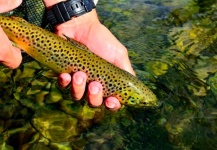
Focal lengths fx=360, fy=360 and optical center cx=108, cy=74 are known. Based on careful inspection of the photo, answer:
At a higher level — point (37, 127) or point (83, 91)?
point (83, 91)

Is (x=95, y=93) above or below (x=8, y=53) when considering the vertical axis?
below

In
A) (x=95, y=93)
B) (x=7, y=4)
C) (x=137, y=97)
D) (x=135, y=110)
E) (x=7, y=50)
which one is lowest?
(x=135, y=110)

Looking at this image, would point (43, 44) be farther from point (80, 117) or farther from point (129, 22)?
point (129, 22)

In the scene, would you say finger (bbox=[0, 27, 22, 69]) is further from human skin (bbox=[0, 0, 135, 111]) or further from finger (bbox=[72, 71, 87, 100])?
finger (bbox=[72, 71, 87, 100])

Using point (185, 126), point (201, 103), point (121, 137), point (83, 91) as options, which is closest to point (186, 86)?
point (201, 103)

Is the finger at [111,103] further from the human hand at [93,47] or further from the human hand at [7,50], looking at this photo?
the human hand at [7,50]

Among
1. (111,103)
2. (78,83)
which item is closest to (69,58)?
(78,83)

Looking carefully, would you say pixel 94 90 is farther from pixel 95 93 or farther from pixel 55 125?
pixel 55 125
